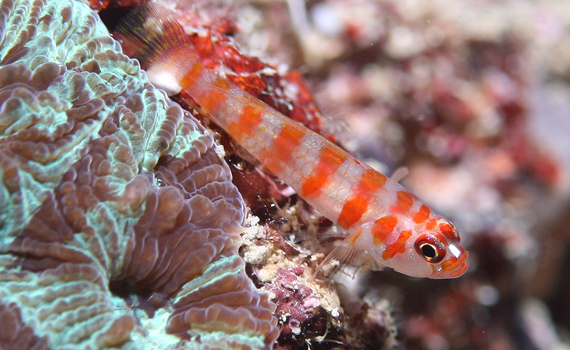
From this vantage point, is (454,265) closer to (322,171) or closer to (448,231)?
(448,231)

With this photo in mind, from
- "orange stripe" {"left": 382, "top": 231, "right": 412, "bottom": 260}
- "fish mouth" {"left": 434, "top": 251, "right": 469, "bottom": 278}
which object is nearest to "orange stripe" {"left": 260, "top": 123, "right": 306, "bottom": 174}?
"orange stripe" {"left": 382, "top": 231, "right": 412, "bottom": 260}

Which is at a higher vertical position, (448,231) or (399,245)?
(448,231)

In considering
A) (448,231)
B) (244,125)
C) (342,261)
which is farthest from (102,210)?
(448,231)

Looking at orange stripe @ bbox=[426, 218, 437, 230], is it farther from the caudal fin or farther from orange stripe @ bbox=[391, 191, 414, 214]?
the caudal fin

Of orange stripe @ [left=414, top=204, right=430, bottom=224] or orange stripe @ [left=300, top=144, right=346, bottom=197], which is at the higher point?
orange stripe @ [left=414, top=204, right=430, bottom=224]

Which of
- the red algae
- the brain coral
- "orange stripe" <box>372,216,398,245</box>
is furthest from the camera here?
the red algae

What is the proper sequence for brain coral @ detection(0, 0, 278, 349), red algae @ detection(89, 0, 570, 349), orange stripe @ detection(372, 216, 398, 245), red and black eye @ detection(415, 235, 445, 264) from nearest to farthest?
brain coral @ detection(0, 0, 278, 349) → red and black eye @ detection(415, 235, 445, 264) → orange stripe @ detection(372, 216, 398, 245) → red algae @ detection(89, 0, 570, 349)

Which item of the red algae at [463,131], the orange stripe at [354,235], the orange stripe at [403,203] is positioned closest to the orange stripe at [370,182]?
the orange stripe at [403,203]
